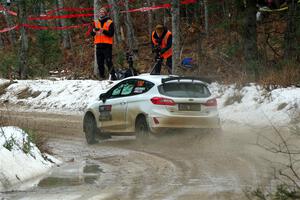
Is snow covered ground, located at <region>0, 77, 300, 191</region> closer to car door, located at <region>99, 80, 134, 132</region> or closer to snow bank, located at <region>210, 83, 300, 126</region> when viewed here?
snow bank, located at <region>210, 83, 300, 126</region>

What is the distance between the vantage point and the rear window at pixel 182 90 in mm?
13930

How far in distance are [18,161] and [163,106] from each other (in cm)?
452

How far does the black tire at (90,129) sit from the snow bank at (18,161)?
13.3 feet

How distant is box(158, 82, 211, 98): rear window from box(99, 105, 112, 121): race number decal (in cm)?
173

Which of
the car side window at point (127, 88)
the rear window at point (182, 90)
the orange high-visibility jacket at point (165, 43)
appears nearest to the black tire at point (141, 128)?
the rear window at point (182, 90)

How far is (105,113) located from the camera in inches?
604

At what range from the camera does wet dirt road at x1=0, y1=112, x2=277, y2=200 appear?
8461 mm

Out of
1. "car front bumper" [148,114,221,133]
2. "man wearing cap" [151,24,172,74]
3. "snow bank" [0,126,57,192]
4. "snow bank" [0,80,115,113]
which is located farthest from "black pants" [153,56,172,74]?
"snow bank" [0,126,57,192]

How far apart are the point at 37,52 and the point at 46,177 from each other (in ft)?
74.7

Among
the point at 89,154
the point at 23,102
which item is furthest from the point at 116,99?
the point at 23,102

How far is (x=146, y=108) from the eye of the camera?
45.8 feet

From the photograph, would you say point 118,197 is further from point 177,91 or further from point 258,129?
point 258,129

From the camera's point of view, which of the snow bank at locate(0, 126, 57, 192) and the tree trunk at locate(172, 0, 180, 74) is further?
the tree trunk at locate(172, 0, 180, 74)

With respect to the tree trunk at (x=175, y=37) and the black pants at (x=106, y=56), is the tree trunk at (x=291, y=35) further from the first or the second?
the black pants at (x=106, y=56)
